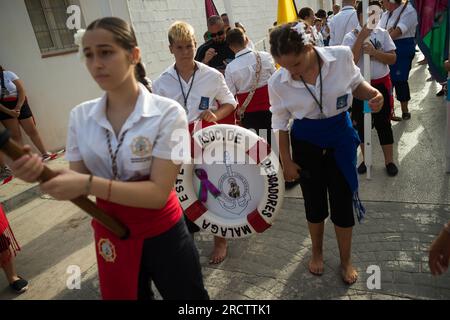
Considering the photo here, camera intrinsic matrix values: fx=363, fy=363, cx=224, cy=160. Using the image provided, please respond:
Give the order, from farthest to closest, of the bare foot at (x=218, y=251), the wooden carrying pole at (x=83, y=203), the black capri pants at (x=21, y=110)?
the black capri pants at (x=21, y=110) < the bare foot at (x=218, y=251) < the wooden carrying pole at (x=83, y=203)

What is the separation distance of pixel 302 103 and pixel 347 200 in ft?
2.54

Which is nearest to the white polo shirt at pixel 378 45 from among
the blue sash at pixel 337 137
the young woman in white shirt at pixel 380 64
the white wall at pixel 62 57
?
the young woman in white shirt at pixel 380 64

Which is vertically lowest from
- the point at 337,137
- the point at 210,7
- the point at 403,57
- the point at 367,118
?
the point at 367,118

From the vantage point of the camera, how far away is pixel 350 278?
259 cm

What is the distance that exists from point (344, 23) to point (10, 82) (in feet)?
16.7

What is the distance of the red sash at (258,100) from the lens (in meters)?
4.11

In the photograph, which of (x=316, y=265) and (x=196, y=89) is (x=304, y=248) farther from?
(x=196, y=89)

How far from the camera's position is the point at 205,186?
2879 mm

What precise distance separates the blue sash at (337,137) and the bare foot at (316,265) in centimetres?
64

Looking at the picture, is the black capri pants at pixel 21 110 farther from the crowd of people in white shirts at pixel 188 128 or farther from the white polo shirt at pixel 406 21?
the white polo shirt at pixel 406 21

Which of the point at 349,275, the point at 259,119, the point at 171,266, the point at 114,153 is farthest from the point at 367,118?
the point at 114,153

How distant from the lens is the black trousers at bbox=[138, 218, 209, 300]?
1.65 metres

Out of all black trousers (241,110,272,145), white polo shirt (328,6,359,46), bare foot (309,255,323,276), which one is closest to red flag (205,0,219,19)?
white polo shirt (328,6,359,46)
